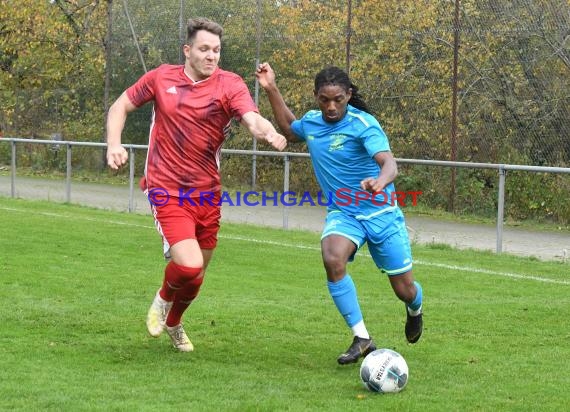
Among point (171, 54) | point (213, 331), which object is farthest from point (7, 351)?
point (171, 54)

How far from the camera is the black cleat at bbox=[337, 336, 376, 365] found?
6922mm

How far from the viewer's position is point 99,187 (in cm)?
2280

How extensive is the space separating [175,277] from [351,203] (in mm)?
1260

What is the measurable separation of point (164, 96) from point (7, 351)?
1968 mm

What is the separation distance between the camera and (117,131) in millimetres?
7137

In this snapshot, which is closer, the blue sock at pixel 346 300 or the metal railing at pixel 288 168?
the blue sock at pixel 346 300

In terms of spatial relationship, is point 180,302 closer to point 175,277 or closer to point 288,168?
point 175,277

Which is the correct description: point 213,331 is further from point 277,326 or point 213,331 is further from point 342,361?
point 342,361

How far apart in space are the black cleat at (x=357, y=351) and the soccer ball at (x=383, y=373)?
545mm

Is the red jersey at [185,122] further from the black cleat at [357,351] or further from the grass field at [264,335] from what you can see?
the black cleat at [357,351]

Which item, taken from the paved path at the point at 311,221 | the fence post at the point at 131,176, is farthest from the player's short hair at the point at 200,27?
the fence post at the point at 131,176

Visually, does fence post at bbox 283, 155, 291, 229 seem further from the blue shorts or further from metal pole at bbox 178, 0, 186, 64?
the blue shorts

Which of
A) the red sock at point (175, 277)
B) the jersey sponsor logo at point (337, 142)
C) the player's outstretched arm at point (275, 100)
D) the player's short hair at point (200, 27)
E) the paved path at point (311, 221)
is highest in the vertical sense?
the player's short hair at point (200, 27)

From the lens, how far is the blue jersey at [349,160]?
7105mm
